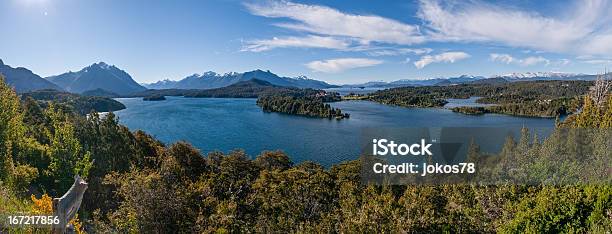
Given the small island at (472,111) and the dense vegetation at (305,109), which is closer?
the dense vegetation at (305,109)

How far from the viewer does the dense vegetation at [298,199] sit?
350 inches

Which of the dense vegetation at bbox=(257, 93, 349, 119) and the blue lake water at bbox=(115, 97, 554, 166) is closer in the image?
the blue lake water at bbox=(115, 97, 554, 166)

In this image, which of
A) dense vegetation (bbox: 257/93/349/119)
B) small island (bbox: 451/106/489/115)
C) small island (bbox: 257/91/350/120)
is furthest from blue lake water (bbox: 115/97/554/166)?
dense vegetation (bbox: 257/93/349/119)

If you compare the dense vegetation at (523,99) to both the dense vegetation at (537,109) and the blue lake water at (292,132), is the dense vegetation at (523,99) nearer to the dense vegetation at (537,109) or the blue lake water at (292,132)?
the dense vegetation at (537,109)

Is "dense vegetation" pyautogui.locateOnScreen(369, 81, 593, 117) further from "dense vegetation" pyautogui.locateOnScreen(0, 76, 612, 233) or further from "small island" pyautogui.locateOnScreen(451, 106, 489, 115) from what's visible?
"dense vegetation" pyautogui.locateOnScreen(0, 76, 612, 233)

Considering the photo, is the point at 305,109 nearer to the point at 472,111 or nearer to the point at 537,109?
the point at 472,111

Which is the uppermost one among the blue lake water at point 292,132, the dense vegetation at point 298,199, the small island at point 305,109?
the dense vegetation at point 298,199

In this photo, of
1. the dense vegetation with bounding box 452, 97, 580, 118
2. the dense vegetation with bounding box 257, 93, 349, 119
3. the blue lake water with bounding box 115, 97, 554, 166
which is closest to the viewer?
the blue lake water with bounding box 115, 97, 554, 166

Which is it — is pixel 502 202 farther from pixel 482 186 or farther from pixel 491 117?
pixel 491 117

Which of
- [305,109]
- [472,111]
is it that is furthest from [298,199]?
[472,111]

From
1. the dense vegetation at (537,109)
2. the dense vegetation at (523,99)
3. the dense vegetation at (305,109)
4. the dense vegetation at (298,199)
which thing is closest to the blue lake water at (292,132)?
the dense vegetation at (305,109)

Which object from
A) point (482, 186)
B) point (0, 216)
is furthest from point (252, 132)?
point (0, 216)

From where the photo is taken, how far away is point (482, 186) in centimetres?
1277

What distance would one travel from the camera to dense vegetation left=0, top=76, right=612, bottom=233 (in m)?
8.89
